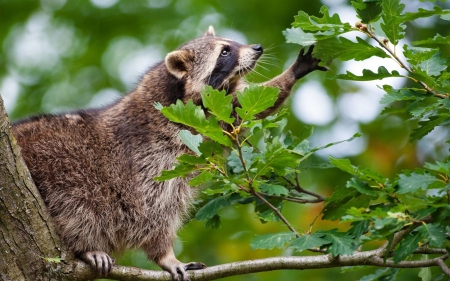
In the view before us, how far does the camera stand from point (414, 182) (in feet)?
10.9

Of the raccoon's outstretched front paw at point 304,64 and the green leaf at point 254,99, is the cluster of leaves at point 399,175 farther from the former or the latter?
the raccoon's outstretched front paw at point 304,64

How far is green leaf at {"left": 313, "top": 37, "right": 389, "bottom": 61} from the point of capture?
3.98 metres

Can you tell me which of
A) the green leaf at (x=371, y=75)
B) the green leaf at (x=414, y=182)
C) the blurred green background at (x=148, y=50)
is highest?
the green leaf at (x=371, y=75)

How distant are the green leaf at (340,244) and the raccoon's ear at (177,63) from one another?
116 inches

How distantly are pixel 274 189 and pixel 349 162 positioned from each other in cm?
68

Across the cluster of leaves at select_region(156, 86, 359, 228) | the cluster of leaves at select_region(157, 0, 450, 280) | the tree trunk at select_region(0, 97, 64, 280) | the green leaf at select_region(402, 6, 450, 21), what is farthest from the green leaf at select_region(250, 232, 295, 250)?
the tree trunk at select_region(0, 97, 64, 280)

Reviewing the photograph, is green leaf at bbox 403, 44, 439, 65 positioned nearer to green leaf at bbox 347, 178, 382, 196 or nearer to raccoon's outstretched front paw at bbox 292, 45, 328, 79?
green leaf at bbox 347, 178, 382, 196

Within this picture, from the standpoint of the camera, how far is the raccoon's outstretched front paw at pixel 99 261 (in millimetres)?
5082

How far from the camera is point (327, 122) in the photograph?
10578 mm

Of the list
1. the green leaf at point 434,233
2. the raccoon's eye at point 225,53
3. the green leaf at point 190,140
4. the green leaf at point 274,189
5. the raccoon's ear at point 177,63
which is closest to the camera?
the green leaf at point 434,233

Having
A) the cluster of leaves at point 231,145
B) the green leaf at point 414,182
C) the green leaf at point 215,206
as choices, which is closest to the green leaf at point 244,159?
the cluster of leaves at point 231,145

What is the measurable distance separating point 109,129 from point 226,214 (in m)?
3.73

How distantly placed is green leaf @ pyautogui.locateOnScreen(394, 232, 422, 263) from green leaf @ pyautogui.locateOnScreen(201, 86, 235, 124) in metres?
1.12

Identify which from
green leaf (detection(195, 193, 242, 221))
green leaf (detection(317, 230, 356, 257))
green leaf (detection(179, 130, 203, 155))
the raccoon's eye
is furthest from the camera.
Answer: the raccoon's eye
